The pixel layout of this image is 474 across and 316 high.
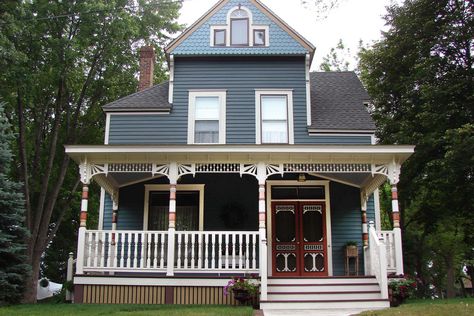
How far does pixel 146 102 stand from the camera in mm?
15625

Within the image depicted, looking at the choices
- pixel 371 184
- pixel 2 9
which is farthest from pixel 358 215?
pixel 2 9

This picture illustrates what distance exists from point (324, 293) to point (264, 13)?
893 cm

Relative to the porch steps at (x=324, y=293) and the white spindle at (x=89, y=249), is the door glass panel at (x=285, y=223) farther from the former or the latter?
the white spindle at (x=89, y=249)

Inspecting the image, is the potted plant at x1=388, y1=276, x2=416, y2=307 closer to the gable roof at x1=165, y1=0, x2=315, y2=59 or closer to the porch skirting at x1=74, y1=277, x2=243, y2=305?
the porch skirting at x1=74, y1=277, x2=243, y2=305

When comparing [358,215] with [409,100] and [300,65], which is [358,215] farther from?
[409,100]

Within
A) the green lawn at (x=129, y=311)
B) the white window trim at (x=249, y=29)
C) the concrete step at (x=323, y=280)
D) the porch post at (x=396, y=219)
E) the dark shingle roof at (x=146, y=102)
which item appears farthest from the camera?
the white window trim at (x=249, y=29)

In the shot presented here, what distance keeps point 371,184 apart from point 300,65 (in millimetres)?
4286

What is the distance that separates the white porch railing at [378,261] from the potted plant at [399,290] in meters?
0.29

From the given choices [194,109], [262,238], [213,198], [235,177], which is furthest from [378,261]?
[194,109]

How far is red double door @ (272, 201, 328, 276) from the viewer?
14172mm

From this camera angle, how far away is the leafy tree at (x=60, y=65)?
16656mm

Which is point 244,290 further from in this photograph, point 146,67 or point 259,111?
point 146,67

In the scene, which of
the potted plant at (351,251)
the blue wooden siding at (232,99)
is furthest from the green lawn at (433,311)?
the blue wooden siding at (232,99)

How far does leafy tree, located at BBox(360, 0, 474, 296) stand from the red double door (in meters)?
4.73
